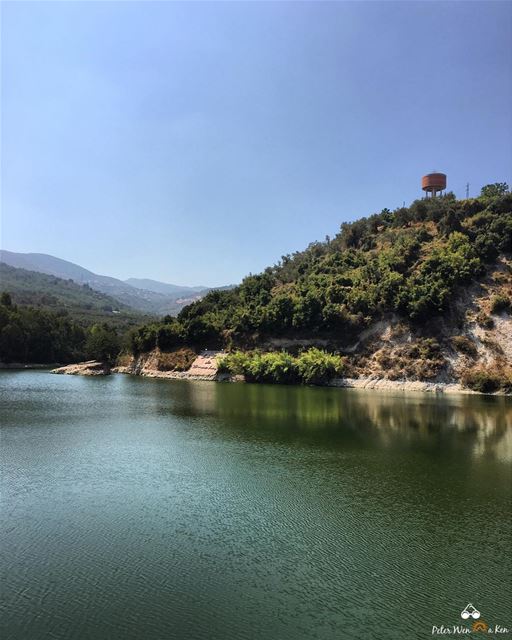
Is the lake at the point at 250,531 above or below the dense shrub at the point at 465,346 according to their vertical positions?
below

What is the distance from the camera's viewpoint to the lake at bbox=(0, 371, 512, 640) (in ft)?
37.3

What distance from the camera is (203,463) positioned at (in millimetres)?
24750

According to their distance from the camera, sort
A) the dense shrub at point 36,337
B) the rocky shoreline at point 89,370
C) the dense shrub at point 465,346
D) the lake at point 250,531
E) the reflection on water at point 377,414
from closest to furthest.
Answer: the lake at point 250,531
the reflection on water at point 377,414
the dense shrub at point 465,346
the rocky shoreline at point 89,370
the dense shrub at point 36,337

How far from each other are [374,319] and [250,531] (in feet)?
213

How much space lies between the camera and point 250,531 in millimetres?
16266

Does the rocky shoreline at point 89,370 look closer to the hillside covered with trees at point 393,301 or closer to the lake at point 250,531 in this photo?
the hillside covered with trees at point 393,301

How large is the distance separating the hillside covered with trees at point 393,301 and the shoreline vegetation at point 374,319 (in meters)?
0.19

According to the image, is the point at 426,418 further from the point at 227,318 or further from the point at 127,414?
the point at 227,318

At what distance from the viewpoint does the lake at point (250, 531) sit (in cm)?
1138

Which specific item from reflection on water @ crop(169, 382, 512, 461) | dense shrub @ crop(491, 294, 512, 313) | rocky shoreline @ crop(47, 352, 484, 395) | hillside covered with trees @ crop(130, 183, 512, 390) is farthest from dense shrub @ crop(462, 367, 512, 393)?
dense shrub @ crop(491, 294, 512, 313)

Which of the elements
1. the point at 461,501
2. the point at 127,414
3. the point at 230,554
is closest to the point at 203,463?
the point at 230,554

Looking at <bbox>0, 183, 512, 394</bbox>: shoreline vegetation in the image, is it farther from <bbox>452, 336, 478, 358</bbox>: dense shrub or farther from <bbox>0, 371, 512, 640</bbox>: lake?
<bbox>0, 371, 512, 640</bbox>: lake

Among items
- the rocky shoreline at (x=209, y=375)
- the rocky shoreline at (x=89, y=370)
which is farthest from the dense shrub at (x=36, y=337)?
the rocky shoreline at (x=209, y=375)

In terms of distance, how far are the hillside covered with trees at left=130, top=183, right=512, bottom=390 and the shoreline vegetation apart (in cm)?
19
